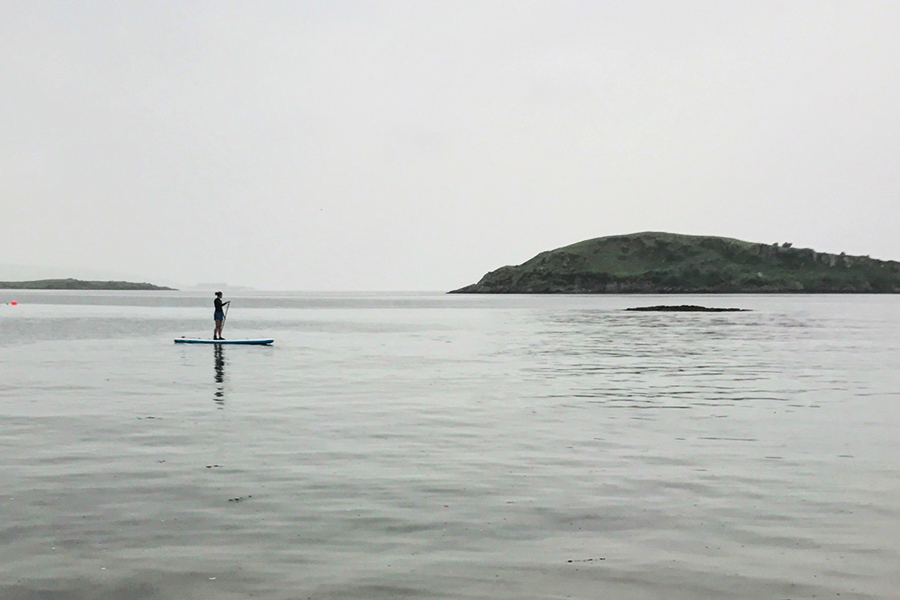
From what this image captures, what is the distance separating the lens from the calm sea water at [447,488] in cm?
1064

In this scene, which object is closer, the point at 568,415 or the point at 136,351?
the point at 568,415

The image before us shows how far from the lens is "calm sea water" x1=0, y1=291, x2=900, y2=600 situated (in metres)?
10.6

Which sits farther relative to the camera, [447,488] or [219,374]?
[219,374]

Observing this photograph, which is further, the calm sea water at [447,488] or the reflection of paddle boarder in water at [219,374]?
the reflection of paddle boarder in water at [219,374]

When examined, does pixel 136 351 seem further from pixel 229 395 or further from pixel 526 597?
pixel 526 597

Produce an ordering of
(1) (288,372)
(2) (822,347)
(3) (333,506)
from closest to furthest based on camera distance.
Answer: (3) (333,506)
(1) (288,372)
(2) (822,347)

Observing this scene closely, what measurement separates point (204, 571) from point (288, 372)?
2850cm

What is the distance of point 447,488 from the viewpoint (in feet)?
50.9

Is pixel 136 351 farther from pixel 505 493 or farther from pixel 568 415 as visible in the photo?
pixel 505 493

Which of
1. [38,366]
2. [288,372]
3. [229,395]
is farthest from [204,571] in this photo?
[38,366]

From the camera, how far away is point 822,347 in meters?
56.9

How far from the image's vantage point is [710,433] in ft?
72.6

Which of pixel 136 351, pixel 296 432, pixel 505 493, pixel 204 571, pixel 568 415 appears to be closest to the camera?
pixel 204 571

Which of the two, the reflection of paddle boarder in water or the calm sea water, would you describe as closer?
the calm sea water
